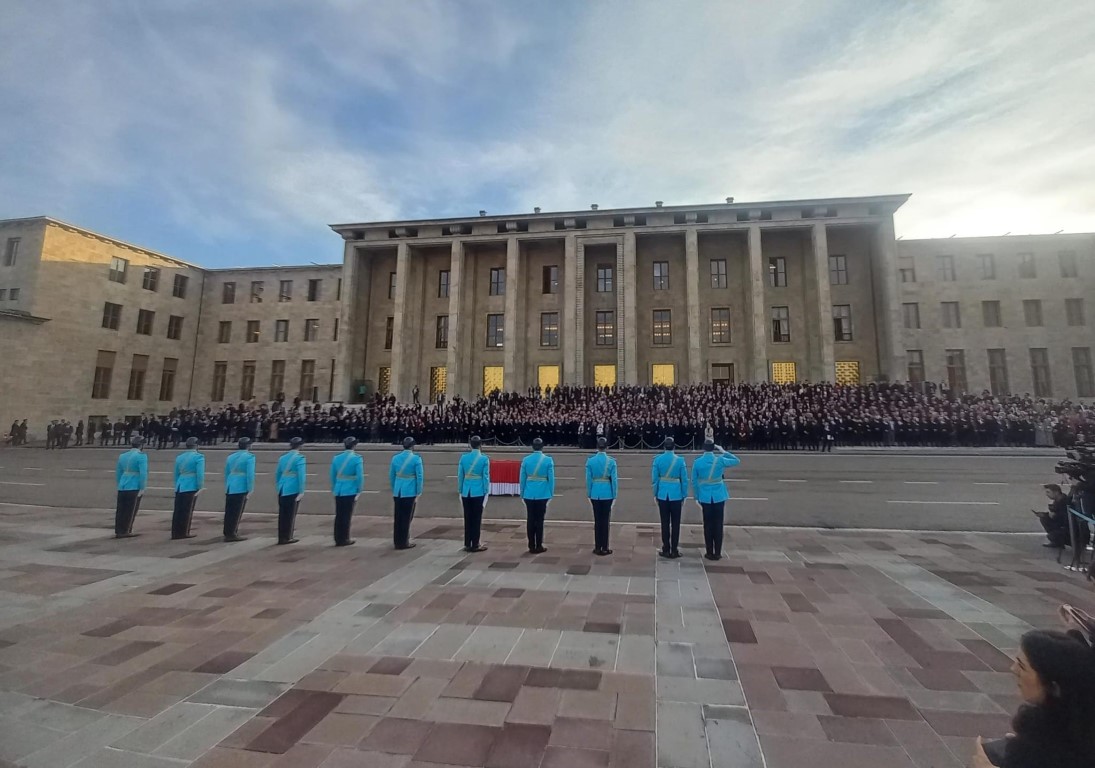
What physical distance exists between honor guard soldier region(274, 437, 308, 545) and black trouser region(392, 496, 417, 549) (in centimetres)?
179

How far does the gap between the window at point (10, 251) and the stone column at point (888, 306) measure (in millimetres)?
58234

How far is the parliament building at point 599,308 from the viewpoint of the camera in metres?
32.5

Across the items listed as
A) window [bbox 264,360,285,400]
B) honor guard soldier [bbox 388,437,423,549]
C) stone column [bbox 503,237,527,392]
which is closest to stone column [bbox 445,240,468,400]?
stone column [bbox 503,237,527,392]

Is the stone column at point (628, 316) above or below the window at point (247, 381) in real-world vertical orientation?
above

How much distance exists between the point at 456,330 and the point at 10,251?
29.7m

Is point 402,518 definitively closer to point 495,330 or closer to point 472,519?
point 472,519

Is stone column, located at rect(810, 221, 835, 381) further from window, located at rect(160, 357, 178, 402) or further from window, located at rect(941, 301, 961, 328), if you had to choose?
window, located at rect(160, 357, 178, 402)

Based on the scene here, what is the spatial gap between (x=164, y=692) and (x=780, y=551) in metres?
7.70

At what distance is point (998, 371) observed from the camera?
35.5 meters

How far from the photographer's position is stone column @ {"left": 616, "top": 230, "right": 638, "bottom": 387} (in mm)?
33781

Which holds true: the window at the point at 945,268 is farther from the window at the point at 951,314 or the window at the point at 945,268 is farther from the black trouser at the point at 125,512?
the black trouser at the point at 125,512

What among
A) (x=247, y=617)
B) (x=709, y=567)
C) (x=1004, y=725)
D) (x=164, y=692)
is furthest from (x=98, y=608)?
(x=1004, y=725)

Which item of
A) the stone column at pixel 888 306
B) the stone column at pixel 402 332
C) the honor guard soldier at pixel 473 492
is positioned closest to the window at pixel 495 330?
the stone column at pixel 402 332

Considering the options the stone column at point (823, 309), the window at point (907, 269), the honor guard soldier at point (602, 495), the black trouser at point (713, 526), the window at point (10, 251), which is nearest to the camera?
the black trouser at point (713, 526)
